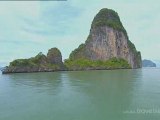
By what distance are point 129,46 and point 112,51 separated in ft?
63.4

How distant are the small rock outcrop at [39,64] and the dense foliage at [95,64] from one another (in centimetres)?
1058

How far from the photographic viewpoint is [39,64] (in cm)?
10044

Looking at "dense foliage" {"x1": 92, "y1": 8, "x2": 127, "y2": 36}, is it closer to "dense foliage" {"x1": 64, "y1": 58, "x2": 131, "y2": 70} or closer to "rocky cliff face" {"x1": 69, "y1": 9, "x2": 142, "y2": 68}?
"rocky cliff face" {"x1": 69, "y1": 9, "x2": 142, "y2": 68}

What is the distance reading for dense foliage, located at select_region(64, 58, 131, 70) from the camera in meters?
123

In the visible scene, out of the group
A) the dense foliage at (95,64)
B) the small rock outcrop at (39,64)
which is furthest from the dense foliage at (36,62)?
the dense foliage at (95,64)

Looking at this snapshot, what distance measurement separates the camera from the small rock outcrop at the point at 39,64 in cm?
8962

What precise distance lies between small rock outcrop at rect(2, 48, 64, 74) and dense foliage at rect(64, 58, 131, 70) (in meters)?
10.6

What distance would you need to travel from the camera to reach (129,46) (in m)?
180

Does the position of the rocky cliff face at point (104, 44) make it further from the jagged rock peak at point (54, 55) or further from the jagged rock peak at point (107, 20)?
the jagged rock peak at point (54, 55)

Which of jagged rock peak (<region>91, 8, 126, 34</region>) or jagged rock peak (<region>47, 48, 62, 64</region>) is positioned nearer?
jagged rock peak (<region>47, 48, 62, 64</region>)

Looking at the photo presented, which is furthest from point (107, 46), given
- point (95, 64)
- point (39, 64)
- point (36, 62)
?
point (36, 62)

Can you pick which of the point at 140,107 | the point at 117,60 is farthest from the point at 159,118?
the point at 117,60

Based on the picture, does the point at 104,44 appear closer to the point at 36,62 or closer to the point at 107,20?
the point at 107,20

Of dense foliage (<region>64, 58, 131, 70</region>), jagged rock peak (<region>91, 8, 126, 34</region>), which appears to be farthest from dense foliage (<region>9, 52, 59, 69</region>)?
jagged rock peak (<region>91, 8, 126, 34</region>)
